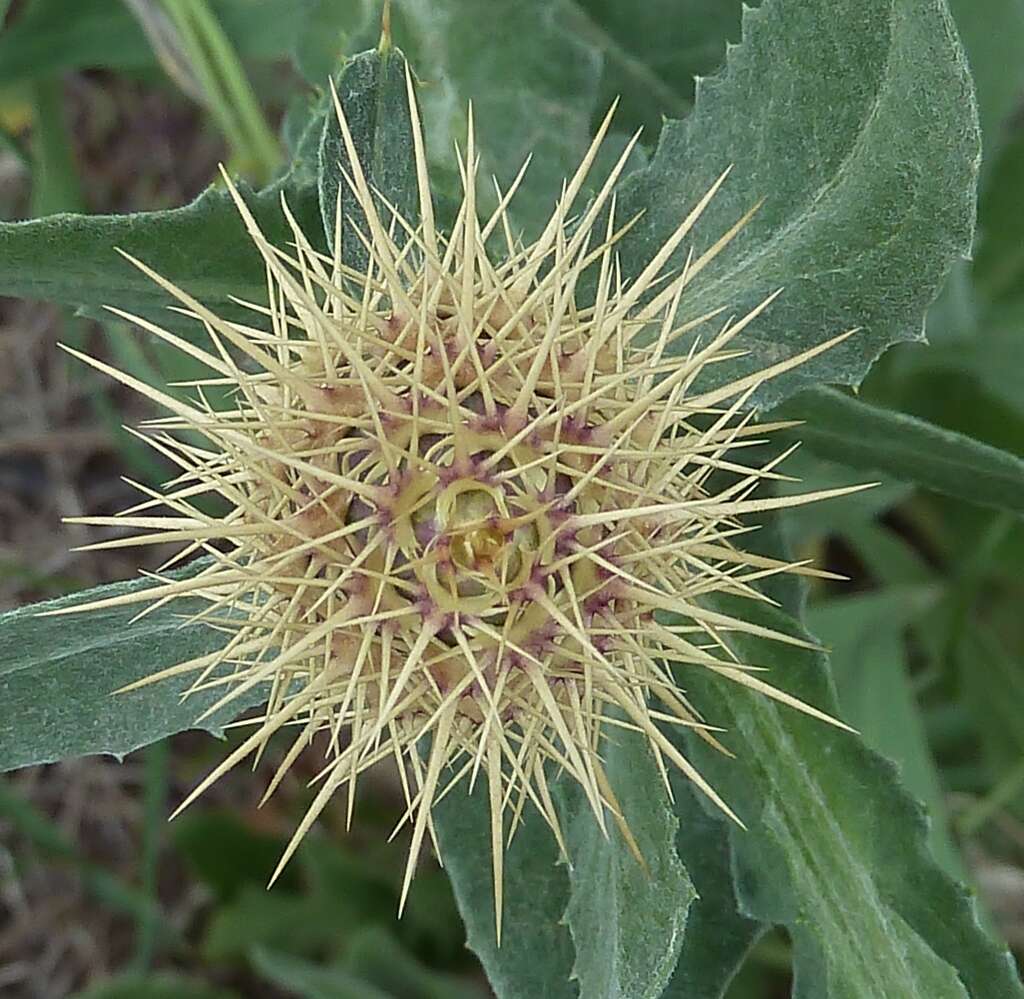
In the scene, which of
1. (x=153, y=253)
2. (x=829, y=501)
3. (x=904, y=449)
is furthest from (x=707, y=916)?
(x=153, y=253)

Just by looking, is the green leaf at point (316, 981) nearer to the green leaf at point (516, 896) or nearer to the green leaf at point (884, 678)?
the green leaf at point (516, 896)

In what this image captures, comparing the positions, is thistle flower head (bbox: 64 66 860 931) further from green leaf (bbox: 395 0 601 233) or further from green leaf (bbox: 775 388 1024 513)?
green leaf (bbox: 395 0 601 233)

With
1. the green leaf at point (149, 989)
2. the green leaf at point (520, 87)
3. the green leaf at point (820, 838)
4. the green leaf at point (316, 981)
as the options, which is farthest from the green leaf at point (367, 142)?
the green leaf at point (149, 989)

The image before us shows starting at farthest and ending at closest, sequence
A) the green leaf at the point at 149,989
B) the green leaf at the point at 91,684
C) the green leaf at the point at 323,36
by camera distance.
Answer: the green leaf at the point at 149,989
the green leaf at the point at 323,36
the green leaf at the point at 91,684

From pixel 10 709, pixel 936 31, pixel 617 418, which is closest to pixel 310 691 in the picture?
pixel 617 418

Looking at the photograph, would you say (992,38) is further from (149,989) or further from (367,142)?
(149,989)

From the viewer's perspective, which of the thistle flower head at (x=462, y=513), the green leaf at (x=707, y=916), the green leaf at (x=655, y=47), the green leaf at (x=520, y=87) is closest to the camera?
the thistle flower head at (x=462, y=513)

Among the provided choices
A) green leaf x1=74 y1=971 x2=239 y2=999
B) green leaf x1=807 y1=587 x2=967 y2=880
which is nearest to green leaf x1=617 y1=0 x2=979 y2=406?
green leaf x1=807 y1=587 x2=967 y2=880
